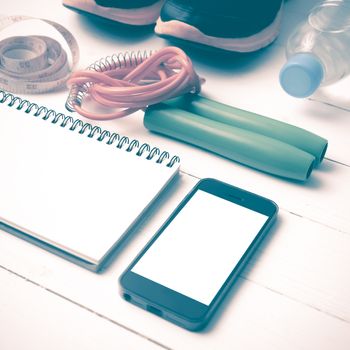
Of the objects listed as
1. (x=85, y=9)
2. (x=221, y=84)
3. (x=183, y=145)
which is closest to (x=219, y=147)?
(x=183, y=145)

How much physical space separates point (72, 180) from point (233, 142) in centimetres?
17

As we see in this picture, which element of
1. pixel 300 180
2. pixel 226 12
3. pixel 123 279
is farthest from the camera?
pixel 226 12

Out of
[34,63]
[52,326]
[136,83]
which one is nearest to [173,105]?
[136,83]

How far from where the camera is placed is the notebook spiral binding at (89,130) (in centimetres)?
63

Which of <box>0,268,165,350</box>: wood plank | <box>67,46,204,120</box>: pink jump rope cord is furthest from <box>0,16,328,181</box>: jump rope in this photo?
<box>0,268,165,350</box>: wood plank

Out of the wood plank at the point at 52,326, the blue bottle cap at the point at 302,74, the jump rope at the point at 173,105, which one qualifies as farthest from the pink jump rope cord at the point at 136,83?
the wood plank at the point at 52,326

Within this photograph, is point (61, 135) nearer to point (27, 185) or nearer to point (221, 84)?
point (27, 185)

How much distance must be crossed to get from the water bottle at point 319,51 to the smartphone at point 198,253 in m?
0.16

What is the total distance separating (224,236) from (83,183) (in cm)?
15

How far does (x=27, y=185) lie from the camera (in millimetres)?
598

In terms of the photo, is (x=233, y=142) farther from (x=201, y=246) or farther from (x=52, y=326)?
(x=52, y=326)

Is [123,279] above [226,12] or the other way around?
the other way around

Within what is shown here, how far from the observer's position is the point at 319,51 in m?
0.76

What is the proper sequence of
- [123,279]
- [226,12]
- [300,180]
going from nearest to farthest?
[123,279]
[300,180]
[226,12]
